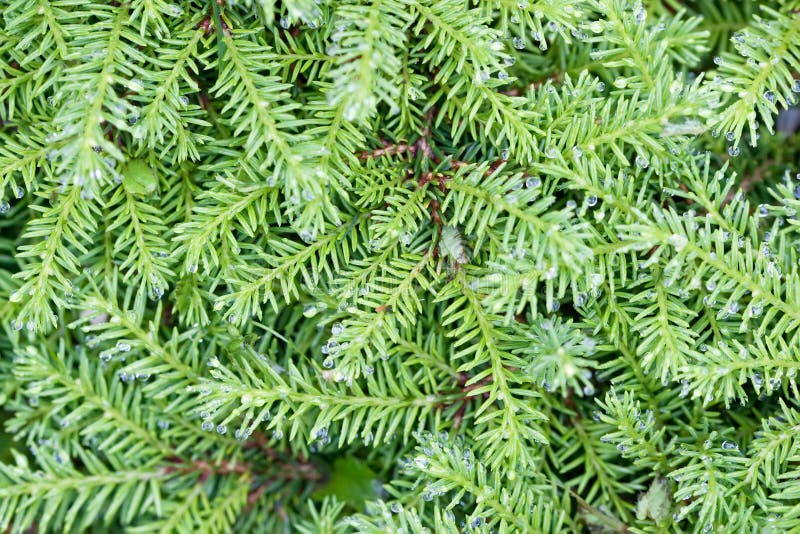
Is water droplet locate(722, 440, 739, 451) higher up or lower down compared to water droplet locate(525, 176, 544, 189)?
lower down

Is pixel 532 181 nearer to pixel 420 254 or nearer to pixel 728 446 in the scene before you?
pixel 420 254

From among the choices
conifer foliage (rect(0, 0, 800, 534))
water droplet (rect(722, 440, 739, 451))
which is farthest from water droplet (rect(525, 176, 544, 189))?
water droplet (rect(722, 440, 739, 451))

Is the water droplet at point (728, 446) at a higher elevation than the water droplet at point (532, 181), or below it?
below

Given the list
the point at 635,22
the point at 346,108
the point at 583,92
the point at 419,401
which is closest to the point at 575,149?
the point at 583,92

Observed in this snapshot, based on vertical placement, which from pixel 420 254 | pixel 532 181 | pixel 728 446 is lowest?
pixel 728 446

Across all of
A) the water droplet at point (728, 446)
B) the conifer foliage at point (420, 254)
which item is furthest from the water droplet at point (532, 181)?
the water droplet at point (728, 446)

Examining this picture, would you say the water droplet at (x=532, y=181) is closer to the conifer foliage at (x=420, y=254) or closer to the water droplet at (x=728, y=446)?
the conifer foliage at (x=420, y=254)

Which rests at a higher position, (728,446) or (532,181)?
(532,181)

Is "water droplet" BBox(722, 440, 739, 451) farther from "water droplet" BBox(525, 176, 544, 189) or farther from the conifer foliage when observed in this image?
"water droplet" BBox(525, 176, 544, 189)

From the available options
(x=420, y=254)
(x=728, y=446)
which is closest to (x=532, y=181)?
(x=420, y=254)
